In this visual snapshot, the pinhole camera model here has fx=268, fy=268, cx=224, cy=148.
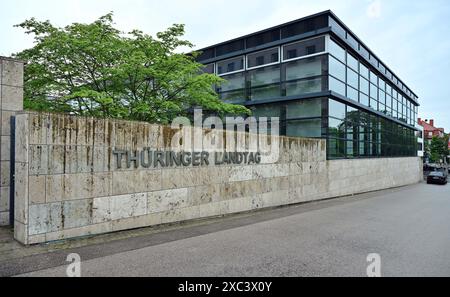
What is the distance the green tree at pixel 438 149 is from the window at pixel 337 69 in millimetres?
63335

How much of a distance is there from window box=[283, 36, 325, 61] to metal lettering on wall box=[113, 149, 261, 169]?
9.25 m

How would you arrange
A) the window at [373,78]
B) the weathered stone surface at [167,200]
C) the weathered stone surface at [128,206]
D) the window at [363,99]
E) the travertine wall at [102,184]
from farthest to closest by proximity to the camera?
the window at [373,78] → the window at [363,99] → the weathered stone surface at [167,200] → the weathered stone surface at [128,206] → the travertine wall at [102,184]

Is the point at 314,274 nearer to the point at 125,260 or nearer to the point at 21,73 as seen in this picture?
the point at 125,260

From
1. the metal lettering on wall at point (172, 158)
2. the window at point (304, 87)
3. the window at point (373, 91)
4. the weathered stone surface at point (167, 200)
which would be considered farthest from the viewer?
the window at point (373, 91)

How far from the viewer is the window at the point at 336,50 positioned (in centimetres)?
1528

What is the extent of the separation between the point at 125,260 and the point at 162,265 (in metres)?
0.72

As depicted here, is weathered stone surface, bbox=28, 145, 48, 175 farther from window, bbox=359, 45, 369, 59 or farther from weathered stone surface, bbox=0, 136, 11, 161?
window, bbox=359, 45, 369, 59

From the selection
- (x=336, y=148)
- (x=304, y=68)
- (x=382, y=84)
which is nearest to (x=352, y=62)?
(x=304, y=68)

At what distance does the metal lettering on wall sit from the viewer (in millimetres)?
6566

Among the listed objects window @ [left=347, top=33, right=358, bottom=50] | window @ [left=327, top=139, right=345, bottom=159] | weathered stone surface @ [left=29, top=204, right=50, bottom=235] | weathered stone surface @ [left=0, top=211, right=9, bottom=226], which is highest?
window @ [left=347, top=33, right=358, bottom=50]

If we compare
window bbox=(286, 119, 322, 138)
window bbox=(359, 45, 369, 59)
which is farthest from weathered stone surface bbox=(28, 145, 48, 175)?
window bbox=(359, 45, 369, 59)

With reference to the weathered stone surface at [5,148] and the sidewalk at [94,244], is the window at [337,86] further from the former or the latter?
the weathered stone surface at [5,148]

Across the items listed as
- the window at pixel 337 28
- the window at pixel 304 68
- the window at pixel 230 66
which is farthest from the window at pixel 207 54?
the window at pixel 337 28

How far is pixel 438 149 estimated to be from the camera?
209 ft
